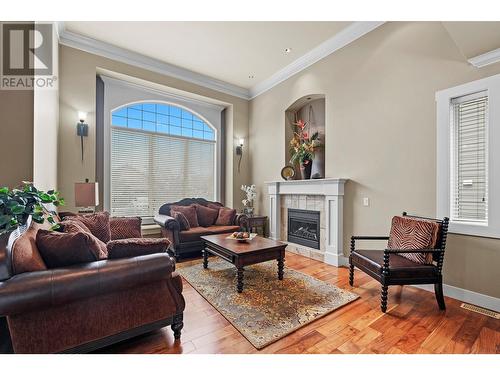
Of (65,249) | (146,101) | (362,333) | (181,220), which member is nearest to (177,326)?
(65,249)

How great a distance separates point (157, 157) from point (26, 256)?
3739mm

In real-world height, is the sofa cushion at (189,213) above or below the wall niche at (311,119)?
below

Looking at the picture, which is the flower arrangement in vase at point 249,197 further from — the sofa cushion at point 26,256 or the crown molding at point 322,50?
the sofa cushion at point 26,256

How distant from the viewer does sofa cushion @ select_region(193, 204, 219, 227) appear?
15.6 feet

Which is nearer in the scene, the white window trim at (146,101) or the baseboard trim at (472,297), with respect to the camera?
the baseboard trim at (472,297)

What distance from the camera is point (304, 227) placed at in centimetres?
445

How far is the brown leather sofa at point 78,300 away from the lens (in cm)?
135

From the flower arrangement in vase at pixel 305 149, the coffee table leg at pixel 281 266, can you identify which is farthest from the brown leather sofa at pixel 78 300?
the flower arrangement in vase at pixel 305 149

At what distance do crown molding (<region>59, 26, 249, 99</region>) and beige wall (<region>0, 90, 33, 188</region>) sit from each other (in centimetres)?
237

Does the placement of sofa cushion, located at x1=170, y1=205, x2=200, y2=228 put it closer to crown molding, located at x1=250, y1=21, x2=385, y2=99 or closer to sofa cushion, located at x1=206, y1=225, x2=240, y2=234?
sofa cushion, located at x1=206, y1=225, x2=240, y2=234

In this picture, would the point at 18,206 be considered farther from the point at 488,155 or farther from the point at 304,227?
the point at 488,155

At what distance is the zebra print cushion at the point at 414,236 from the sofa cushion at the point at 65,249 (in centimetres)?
302

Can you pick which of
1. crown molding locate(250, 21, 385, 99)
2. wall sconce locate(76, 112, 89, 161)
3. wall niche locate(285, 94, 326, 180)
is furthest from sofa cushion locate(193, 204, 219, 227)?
crown molding locate(250, 21, 385, 99)
